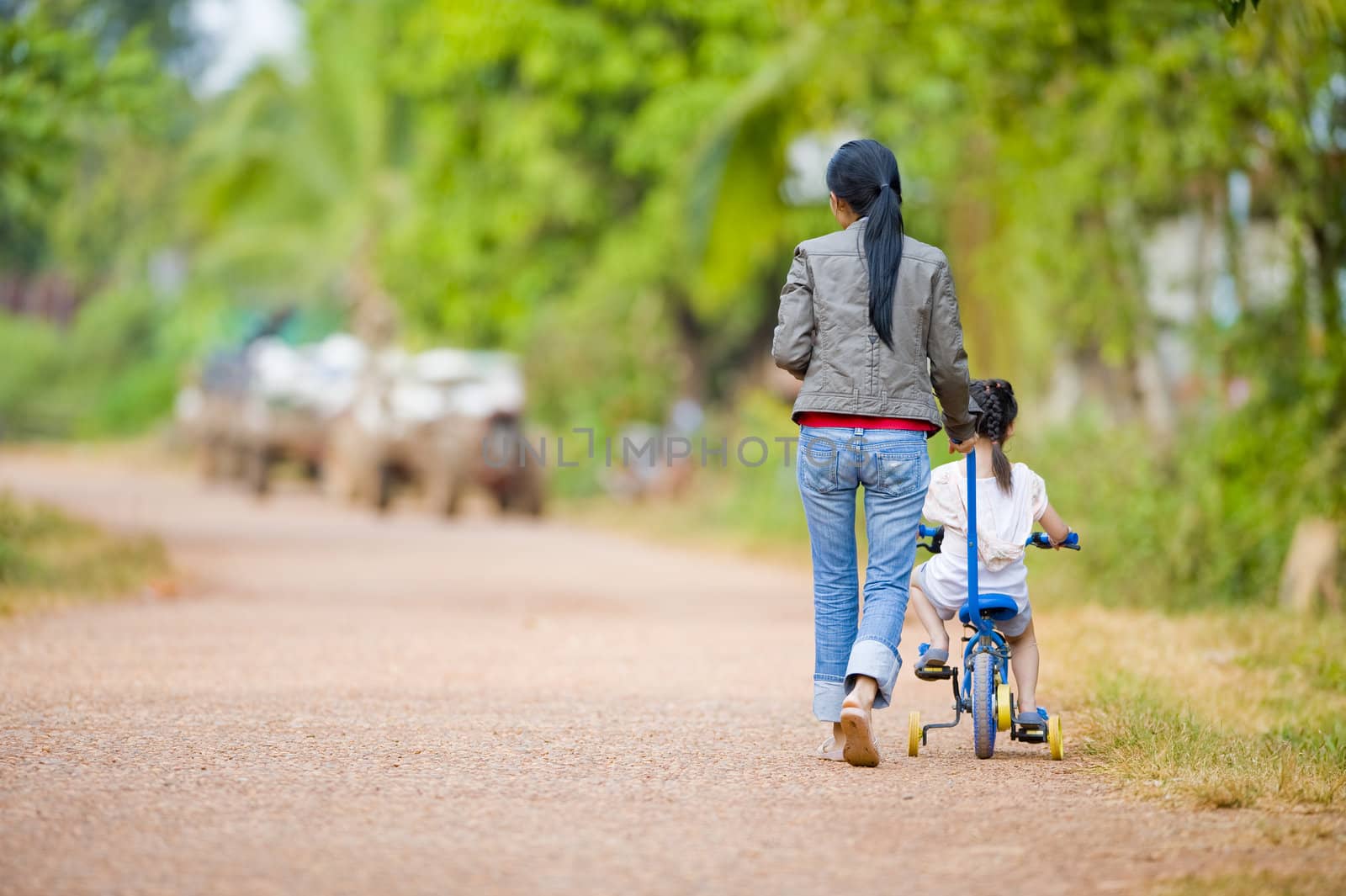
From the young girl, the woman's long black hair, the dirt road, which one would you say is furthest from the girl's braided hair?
the dirt road

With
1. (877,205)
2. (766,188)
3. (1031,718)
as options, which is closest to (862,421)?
(877,205)

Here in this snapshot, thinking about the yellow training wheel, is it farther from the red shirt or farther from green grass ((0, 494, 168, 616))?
green grass ((0, 494, 168, 616))

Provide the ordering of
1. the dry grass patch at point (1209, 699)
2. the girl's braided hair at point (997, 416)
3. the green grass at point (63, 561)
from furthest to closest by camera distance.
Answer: the green grass at point (63, 561), the girl's braided hair at point (997, 416), the dry grass patch at point (1209, 699)

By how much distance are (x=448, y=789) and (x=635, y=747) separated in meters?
1.03

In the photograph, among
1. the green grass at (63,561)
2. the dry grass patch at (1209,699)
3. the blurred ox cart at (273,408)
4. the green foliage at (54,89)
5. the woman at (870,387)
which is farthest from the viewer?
the blurred ox cart at (273,408)

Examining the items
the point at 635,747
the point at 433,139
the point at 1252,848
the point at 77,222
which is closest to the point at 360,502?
the point at 433,139

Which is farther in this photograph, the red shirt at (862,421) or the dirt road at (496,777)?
the red shirt at (862,421)

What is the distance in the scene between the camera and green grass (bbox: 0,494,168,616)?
487 inches

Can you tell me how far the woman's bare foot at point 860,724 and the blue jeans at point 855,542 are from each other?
0.04 m

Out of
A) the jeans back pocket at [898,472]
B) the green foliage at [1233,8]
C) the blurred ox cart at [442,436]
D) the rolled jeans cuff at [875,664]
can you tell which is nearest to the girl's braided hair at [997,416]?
the jeans back pocket at [898,472]

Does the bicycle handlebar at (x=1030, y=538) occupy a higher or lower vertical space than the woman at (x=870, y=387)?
lower

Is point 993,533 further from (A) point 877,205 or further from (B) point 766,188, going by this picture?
(B) point 766,188

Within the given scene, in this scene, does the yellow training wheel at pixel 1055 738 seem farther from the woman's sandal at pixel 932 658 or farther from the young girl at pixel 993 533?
the woman's sandal at pixel 932 658

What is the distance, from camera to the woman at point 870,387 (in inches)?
247
